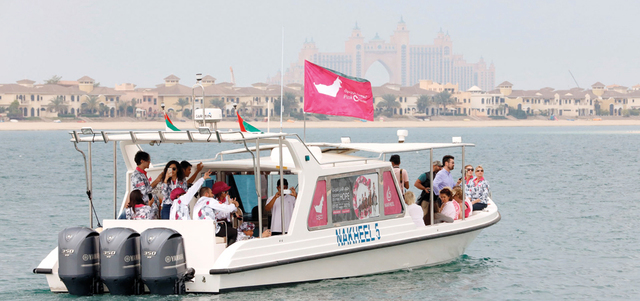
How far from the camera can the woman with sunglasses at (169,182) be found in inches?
413

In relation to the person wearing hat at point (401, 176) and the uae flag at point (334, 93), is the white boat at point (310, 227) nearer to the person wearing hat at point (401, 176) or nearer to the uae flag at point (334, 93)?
the uae flag at point (334, 93)

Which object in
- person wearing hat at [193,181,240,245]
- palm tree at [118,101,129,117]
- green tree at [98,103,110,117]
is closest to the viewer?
person wearing hat at [193,181,240,245]

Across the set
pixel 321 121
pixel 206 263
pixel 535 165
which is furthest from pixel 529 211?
pixel 321 121

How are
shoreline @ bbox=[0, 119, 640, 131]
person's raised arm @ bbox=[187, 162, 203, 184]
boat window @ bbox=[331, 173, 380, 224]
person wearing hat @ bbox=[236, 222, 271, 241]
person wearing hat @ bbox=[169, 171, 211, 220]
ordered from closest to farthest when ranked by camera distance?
person wearing hat @ bbox=[169, 171, 211, 220]
person wearing hat @ bbox=[236, 222, 271, 241]
boat window @ bbox=[331, 173, 380, 224]
person's raised arm @ bbox=[187, 162, 203, 184]
shoreline @ bbox=[0, 119, 640, 131]

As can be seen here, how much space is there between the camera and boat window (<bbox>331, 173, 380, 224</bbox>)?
1080 centimetres

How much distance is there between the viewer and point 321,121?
179000mm

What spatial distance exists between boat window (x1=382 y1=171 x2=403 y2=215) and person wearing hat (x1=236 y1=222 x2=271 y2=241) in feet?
6.01

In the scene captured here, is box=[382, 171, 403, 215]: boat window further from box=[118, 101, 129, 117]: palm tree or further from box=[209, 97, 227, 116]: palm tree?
box=[118, 101, 129, 117]: palm tree

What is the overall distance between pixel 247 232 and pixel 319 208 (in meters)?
1.00

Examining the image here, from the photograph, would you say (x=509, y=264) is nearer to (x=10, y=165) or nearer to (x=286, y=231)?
(x=286, y=231)

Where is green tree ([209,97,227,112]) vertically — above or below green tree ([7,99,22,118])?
above

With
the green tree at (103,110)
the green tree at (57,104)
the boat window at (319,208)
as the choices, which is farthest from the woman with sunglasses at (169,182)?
the green tree at (103,110)

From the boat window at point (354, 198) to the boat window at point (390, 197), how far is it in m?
0.15

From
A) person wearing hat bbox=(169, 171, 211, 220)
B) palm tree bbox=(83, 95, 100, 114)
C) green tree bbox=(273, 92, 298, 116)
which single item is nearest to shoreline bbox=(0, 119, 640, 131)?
green tree bbox=(273, 92, 298, 116)
